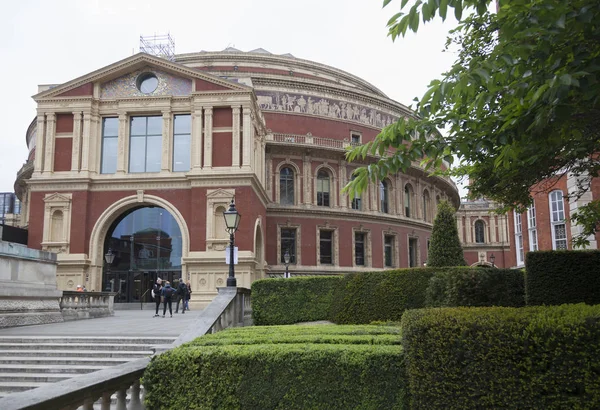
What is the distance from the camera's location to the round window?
3253cm

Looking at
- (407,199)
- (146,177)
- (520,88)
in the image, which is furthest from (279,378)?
(407,199)

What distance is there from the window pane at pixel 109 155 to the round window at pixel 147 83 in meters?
3.44

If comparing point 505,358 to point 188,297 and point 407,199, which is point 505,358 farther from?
point 407,199

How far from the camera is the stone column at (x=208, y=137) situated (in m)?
30.9

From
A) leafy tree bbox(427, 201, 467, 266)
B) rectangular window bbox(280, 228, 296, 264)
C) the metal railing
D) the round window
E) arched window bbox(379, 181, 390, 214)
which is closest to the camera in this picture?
the metal railing

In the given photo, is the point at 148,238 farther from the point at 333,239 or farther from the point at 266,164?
the point at 333,239

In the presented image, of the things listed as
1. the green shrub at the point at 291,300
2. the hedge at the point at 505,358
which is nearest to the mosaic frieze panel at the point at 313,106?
the green shrub at the point at 291,300

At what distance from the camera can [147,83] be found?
32688 millimetres

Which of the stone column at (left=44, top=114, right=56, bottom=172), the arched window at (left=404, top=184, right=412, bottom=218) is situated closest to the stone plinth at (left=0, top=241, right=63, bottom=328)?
the stone column at (left=44, top=114, right=56, bottom=172)

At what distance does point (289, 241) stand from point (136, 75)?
1572 centimetres

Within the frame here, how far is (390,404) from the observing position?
6633mm

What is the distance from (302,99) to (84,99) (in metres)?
16.7

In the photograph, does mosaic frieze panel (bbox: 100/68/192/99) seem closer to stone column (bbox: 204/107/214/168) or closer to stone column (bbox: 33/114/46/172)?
stone column (bbox: 204/107/214/168)

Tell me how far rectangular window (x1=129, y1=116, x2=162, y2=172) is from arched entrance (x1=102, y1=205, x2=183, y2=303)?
8.14ft
